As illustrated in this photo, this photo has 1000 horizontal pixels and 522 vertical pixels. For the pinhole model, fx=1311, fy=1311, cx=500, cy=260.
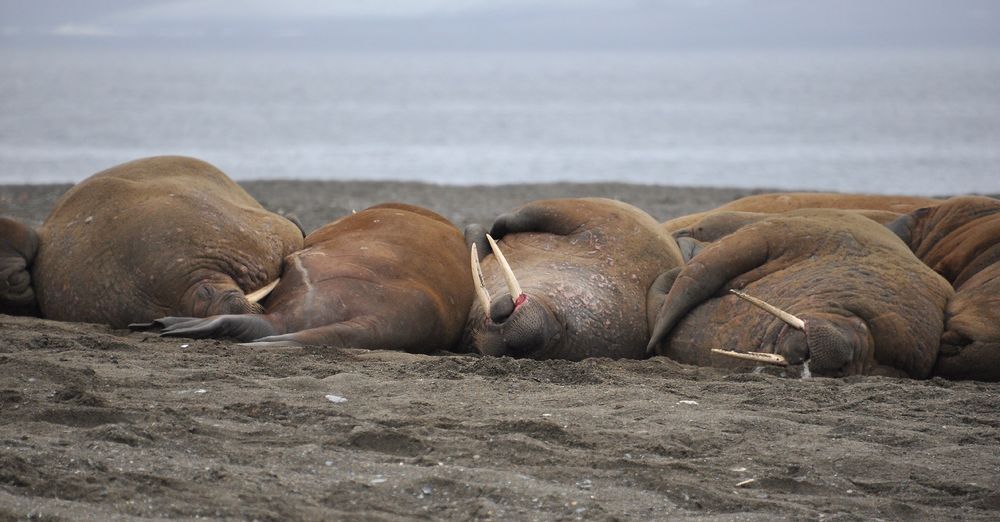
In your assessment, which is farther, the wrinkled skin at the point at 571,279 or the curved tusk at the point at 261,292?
the curved tusk at the point at 261,292

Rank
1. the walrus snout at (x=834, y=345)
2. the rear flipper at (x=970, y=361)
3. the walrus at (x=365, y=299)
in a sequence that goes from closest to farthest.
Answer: the walrus snout at (x=834, y=345)
the rear flipper at (x=970, y=361)
the walrus at (x=365, y=299)

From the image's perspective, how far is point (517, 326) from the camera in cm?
711

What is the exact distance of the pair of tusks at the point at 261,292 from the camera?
750 centimetres

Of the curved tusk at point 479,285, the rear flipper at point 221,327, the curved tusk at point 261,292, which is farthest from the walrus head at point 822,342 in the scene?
the curved tusk at point 261,292

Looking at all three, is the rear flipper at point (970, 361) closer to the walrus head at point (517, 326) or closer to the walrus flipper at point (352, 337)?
the walrus head at point (517, 326)

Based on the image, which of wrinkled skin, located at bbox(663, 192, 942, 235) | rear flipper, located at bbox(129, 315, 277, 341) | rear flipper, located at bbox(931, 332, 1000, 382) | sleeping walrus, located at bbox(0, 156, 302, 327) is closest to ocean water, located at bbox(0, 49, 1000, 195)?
wrinkled skin, located at bbox(663, 192, 942, 235)

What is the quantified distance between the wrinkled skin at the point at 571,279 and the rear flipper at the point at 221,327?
4.02 feet

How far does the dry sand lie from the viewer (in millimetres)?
4406

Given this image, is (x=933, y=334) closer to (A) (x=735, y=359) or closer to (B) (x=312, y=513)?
(A) (x=735, y=359)

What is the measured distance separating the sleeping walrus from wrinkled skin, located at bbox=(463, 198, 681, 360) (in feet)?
4.55

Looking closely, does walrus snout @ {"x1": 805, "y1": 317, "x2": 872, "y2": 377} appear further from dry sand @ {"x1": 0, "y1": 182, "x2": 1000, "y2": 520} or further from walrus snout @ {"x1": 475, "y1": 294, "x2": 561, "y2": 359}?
walrus snout @ {"x1": 475, "y1": 294, "x2": 561, "y2": 359}

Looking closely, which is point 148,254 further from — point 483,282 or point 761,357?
point 761,357

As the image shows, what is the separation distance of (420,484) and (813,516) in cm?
135

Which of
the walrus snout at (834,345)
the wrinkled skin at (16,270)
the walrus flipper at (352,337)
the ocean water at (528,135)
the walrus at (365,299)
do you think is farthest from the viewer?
the ocean water at (528,135)
